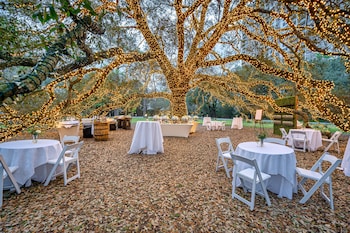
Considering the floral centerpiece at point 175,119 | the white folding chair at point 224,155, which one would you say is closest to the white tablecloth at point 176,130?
the floral centerpiece at point 175,119

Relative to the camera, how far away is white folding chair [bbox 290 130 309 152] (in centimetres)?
650

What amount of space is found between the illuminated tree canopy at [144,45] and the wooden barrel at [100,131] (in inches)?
41.3

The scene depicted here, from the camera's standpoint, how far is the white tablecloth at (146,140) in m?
6.00

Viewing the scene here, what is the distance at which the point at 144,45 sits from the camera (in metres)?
10.8

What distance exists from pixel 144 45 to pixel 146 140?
7.03 meters

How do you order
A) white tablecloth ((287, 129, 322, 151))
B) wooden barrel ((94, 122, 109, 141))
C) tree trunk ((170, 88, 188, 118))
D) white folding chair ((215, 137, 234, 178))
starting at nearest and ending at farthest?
white folding chair ((215, 137, 234, 178)) → white tablecloth ((287, 129, 322, 151)) → wooden barrel ((94, 122, 109, 141)) → tree trunk ((170, 88, 188, 118))

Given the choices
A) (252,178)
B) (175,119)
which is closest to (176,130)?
(175,119)

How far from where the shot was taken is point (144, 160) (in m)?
5.26

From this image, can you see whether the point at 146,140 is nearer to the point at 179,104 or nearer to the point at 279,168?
the point at 279,168

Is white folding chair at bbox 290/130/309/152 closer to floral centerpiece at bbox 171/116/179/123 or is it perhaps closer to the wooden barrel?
floral centerpiece at bbox 171/116/179/123

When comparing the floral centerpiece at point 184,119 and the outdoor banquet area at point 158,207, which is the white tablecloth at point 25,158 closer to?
the outdoor banquet area at point 158,207

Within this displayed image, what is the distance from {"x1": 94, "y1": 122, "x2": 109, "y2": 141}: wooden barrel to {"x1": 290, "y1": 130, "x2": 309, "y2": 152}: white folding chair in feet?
25.7

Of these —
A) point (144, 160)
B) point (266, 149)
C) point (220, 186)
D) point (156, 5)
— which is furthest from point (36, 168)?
point (156, 5)

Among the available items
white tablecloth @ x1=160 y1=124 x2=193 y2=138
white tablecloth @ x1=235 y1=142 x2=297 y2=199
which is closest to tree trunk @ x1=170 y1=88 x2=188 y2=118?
white tablecloth @ x1=160 y1=124 x2=193 y2=138
